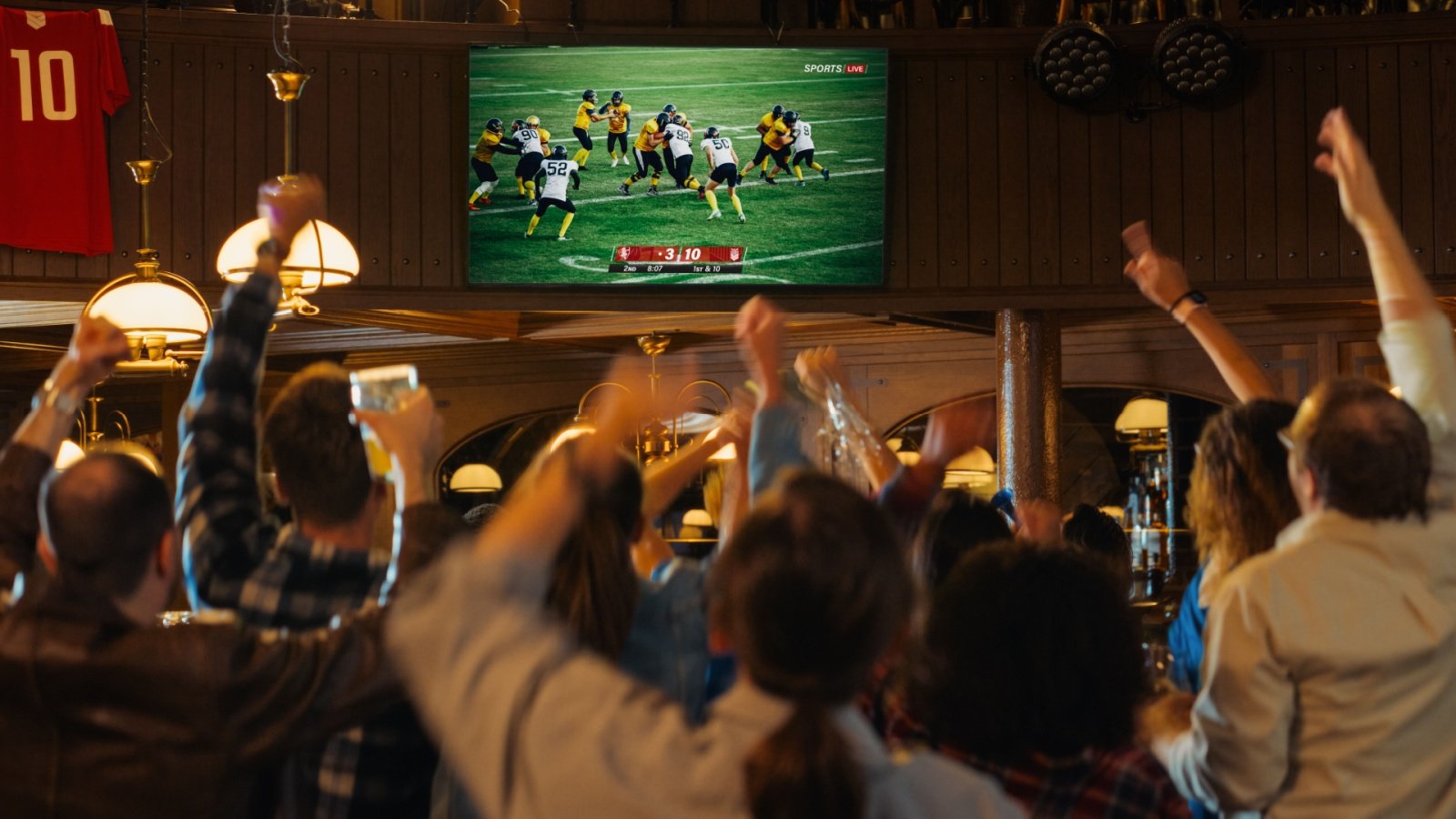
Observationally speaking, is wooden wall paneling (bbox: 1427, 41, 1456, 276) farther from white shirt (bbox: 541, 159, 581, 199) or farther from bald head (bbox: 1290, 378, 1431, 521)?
bald head (bbox: 1290, 378, 1431, 521)

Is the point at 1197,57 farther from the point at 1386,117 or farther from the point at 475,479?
the point at 475,479

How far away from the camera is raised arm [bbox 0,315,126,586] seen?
2191 mm

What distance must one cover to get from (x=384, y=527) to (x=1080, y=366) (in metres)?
5.13

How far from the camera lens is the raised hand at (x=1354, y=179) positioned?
233 cm

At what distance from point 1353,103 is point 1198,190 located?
79 cm

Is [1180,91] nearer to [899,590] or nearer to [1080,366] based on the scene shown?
[1080,366]

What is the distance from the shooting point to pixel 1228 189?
700 centimetres

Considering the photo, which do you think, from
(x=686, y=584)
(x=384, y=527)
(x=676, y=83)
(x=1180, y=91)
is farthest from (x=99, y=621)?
(x=384, y=527)

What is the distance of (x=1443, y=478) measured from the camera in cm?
217

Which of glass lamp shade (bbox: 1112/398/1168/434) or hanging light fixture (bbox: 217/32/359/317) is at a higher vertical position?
hanging light fixture (bbox: 217/32/359/317)

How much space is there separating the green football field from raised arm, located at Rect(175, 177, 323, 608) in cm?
500

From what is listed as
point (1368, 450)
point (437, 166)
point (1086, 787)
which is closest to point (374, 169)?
point (437, 166)

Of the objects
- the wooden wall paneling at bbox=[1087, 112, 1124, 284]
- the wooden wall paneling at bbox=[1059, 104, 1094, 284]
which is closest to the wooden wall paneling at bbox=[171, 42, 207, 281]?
the wooden wall paneling at bbox=[1059, 104, 1094, 284]

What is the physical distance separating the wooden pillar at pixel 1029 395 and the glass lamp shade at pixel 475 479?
4765 mm
